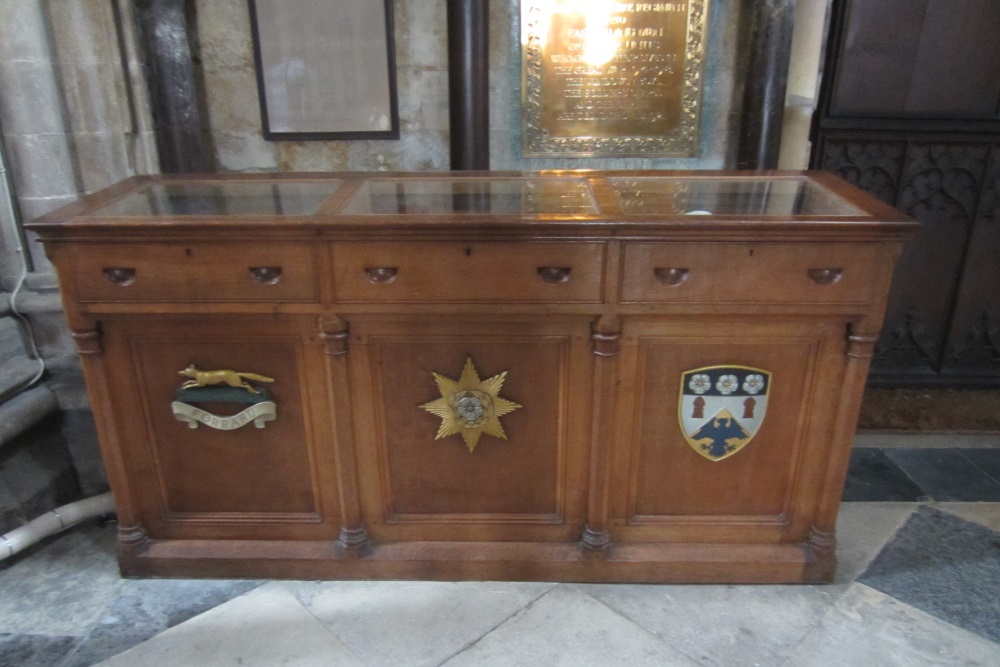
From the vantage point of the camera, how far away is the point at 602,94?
298cm

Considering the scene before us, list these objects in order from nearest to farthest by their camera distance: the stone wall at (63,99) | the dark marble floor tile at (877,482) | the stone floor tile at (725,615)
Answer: the stone floor tile at (725,615) → the stone wall at (63,99) → the dark marble floor tile at (877,482)

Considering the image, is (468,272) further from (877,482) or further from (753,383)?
(877,482)

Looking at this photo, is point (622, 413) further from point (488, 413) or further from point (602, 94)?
point (602, 94)

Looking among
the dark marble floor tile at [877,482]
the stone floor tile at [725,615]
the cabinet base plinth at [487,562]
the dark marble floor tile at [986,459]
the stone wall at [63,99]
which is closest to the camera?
the stone floor tile at [725,615]

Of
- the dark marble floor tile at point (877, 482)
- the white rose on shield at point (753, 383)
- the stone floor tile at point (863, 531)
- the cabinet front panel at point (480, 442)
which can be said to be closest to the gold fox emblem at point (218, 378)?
the cabinet front panel at point (480, 442)

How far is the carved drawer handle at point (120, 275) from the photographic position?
184cm

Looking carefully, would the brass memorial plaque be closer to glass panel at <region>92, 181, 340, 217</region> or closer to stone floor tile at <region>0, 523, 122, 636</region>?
glass panel at <region>92, 181, 340, 217</region>

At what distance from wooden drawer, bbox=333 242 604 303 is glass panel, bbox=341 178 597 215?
0.43 feet

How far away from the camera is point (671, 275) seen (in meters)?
1.83

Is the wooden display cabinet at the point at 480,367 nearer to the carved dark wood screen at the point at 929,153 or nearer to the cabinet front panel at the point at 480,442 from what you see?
the cabinet front panel at the point at 480,442

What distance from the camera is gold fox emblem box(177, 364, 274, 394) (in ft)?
6.49

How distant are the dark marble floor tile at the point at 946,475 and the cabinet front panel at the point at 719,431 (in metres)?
0.93

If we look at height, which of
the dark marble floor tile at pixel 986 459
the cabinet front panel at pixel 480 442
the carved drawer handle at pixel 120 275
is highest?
the carved drawer handle at pixel 120 275

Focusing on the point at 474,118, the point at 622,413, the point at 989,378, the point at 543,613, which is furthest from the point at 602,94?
the point at 989,378
